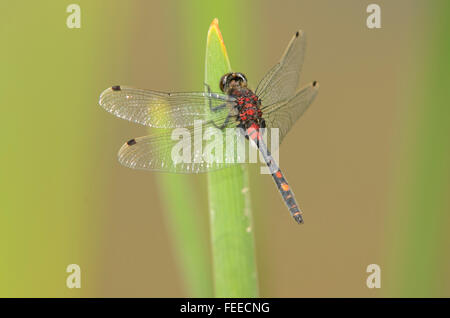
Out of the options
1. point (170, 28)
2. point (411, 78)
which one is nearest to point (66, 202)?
point (170, 28)

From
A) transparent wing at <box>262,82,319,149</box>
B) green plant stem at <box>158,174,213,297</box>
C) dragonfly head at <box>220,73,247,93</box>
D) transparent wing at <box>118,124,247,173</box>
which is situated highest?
dragonfly head at <box>220,73,247,93</box>

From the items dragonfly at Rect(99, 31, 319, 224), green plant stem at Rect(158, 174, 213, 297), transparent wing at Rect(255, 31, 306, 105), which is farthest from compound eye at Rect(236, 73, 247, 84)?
green plant stem at Rect(158, 174, 213, 297)

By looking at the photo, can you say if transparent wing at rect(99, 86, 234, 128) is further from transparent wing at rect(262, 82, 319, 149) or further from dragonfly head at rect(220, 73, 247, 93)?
transparent wing at rect(262, 82, 319, 149)

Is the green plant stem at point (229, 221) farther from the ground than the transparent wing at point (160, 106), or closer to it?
closer to it

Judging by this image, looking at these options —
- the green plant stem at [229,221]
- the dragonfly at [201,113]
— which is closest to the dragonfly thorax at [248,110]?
the dragonfly at [201,113]

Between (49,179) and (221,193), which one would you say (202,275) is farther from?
(49,179)

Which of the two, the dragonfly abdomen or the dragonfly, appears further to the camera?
the dragonfly abdomen

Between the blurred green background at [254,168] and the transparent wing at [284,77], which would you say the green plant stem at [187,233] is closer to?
the blurred green background at [254,168]
